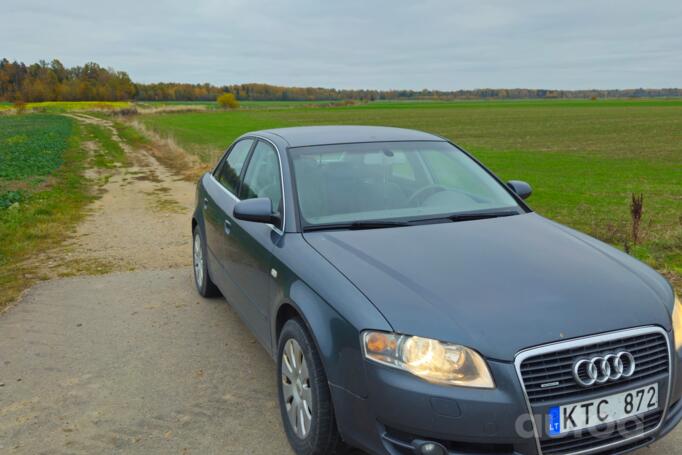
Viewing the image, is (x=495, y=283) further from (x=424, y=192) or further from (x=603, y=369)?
(x=424, y=192)

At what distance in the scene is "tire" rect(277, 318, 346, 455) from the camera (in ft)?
9.08

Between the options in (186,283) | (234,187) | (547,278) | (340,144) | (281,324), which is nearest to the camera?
(547,278)

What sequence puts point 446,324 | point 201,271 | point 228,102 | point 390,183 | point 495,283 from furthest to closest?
point 228,102
point 201,271
point 390,183
point 495,283
point 446,324

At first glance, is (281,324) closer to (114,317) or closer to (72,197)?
(114,317)

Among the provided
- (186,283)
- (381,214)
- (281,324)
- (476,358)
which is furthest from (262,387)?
(186,283)

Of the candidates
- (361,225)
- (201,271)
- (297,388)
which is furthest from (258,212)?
(201,271)

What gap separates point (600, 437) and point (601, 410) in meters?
0.13

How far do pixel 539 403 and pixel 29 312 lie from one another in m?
4.68

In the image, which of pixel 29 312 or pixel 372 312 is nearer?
pixel 372 312

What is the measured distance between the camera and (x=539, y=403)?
2.34 metres

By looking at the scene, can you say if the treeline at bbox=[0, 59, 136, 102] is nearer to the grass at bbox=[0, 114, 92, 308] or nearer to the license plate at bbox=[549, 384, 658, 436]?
the grass at bbox=[0, 114, 92, 308]

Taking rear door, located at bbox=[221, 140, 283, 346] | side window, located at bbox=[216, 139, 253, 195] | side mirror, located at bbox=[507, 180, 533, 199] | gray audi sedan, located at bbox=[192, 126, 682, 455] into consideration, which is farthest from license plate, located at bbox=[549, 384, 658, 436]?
side window, located at bbox=[216, 139, 253, 195]

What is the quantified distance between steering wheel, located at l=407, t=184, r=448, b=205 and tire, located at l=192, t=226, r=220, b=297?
7.59 ft

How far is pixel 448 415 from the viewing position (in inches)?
91.7
